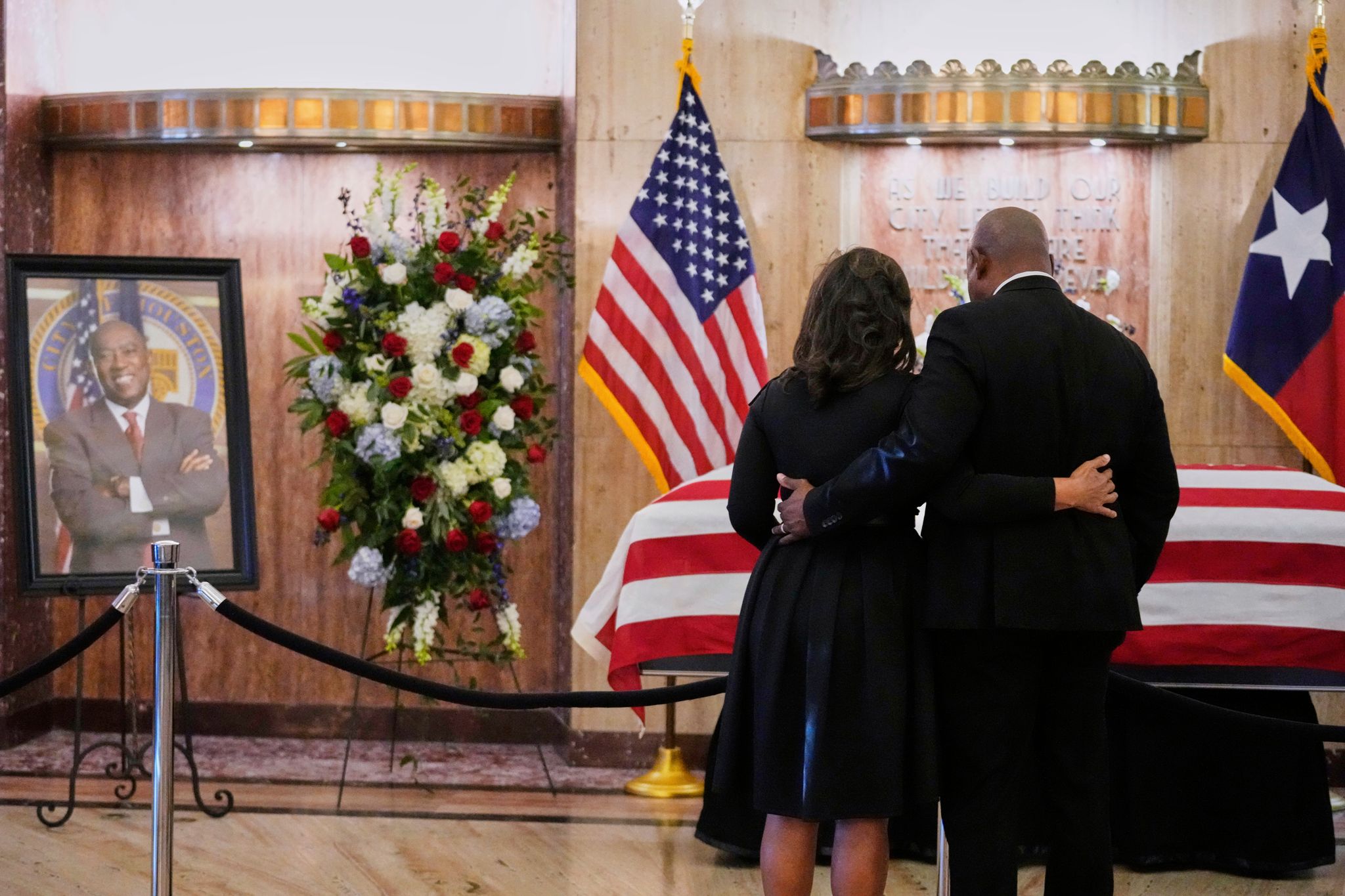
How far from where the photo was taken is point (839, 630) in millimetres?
2719

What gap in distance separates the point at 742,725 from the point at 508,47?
3880mm

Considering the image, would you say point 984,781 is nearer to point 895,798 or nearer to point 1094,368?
point 895,798

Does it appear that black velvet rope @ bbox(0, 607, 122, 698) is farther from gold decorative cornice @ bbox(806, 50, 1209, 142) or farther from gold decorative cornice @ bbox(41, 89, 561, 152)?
gold decorative cornice @ bbox(806, 50, 1209, 142)

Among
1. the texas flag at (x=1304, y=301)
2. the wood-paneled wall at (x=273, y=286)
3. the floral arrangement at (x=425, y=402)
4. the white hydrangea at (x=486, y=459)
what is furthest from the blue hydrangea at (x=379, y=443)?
the texas flag at (x=1304, y=301)

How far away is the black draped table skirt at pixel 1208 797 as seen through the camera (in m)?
3.97

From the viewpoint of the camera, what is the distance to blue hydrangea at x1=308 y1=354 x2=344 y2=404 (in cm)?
490

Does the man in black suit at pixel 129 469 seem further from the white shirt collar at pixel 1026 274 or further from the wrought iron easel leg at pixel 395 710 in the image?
the white shirt collar at pixel 1026 274

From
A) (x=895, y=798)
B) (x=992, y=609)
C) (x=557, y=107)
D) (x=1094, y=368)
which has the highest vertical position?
(x=557, y=107)

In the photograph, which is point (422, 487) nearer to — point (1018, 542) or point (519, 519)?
point (519, 519)

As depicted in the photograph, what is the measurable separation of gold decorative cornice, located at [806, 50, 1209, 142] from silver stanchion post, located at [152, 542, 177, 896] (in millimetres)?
3049

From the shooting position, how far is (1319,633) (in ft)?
12.6

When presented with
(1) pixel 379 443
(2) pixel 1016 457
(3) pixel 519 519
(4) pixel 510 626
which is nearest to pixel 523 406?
(3) pixel 519 519

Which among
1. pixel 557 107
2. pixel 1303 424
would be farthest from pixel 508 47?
pixel 1303 424

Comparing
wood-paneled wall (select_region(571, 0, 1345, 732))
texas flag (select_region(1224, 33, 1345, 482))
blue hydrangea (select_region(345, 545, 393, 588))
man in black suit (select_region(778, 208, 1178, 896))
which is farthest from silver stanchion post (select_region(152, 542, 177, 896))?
texas flag (select_region(1224, 33, 1345, 482))
